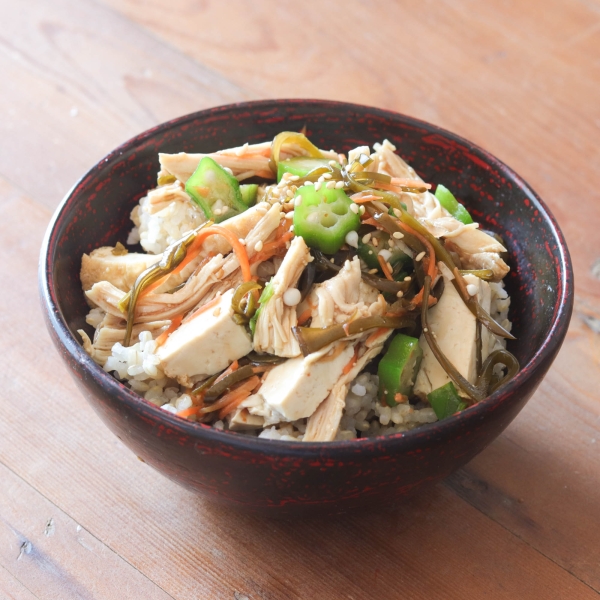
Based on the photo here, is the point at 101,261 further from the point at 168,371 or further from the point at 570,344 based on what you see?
the point at 570,344

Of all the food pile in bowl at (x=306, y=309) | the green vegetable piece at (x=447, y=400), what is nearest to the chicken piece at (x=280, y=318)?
the food pile in bowl at (x=306, y=309)

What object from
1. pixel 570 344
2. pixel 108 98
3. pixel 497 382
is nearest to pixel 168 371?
pixel 497 382

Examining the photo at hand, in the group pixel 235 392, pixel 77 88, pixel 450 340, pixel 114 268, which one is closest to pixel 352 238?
pixel 450 340

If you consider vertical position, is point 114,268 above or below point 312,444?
below

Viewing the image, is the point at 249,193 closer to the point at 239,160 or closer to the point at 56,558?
the point at 239,160

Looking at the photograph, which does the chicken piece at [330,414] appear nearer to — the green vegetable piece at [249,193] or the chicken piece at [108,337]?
the chicken piece at [108,337]

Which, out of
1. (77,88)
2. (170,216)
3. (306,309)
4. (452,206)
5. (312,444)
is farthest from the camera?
(77,88)

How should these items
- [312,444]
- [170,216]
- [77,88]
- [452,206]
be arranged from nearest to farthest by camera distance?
1. [312,444]
2. [170,216]
3. [452,206]
4. [77,88]

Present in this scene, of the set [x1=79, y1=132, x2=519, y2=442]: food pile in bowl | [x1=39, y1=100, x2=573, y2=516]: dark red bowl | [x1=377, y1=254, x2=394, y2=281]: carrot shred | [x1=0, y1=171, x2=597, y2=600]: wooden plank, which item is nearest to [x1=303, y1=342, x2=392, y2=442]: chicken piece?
[x1=79, y1=132, x2=519, y2=442]: food pile in bowl
